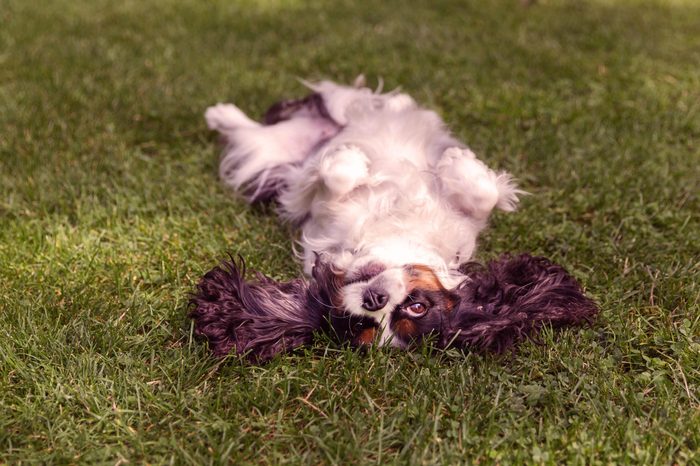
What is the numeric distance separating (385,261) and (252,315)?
0.55m

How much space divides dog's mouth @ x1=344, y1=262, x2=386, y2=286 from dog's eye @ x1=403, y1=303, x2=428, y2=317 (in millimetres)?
180

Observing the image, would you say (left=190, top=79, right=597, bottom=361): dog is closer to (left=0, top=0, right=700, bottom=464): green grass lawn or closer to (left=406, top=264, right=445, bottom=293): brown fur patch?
(left=406, top=264, right=445, bottom=293): brown fur patch

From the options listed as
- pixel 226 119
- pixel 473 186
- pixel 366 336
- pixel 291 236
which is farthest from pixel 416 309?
pixel 226 119

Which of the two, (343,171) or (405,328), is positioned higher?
(343,171)

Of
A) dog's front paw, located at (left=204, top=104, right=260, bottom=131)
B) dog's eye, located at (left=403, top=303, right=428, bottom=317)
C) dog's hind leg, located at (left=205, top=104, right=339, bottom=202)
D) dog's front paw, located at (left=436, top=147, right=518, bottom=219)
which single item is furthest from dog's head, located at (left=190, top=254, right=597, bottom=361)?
dog's front paw, located at (left=204, top=104, right=260, bottom=131)

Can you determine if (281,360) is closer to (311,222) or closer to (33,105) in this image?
(311,222)

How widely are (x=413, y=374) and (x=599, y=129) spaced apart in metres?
2.68

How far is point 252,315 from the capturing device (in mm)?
2646

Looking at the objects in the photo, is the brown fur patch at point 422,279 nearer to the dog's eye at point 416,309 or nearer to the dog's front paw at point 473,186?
the dog's eye at point 416,309

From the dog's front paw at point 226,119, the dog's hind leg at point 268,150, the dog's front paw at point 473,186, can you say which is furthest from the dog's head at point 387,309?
the dog's front paw at point 226,119

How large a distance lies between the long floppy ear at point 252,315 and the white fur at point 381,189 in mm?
191

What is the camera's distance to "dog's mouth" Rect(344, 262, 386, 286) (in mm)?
2641

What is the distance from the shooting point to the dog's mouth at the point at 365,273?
8.66 feet

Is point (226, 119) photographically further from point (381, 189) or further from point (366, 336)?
point (366, 336)
